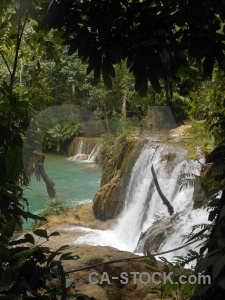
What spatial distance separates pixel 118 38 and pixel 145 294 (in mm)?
1176

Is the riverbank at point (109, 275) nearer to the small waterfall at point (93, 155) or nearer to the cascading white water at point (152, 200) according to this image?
the cascading white water at point (152, 200)

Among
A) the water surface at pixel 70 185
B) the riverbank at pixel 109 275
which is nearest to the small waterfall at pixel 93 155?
the water surface at pixel 70 185

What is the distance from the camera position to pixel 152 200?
11.5 feet

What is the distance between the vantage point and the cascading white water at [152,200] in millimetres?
2942

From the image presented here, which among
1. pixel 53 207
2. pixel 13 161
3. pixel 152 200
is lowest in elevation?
pixel 53 207

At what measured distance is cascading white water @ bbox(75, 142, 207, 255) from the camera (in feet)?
9.65

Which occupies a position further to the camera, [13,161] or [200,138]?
[200,138]

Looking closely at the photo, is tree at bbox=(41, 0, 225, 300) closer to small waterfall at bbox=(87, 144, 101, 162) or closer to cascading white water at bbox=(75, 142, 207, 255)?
cascading white water at bbox=(75, 142, 207, 255)

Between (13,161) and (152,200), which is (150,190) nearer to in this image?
(152,200)

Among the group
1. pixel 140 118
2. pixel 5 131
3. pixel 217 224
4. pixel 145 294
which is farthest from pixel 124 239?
pixel 217 224

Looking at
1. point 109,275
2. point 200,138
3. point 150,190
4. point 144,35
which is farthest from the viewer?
point 150,190

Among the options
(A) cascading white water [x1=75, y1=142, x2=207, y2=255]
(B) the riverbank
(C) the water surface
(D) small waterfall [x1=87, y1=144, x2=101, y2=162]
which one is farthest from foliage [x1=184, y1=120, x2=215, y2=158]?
(C) the water surface

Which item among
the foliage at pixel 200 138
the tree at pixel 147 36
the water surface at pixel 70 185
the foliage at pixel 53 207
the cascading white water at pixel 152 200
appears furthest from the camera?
the water surface at pixel 70 185

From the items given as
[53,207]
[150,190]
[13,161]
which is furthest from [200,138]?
[53,207]
